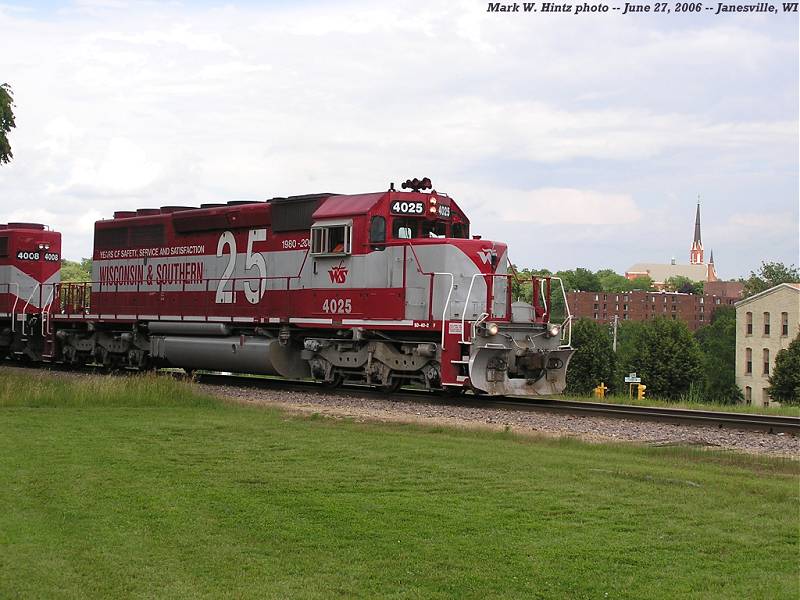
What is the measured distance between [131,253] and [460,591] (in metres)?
22.4

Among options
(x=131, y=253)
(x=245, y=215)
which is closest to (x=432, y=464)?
(x=245, y=215)

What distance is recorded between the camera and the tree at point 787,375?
217 ft

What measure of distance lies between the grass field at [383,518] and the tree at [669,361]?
219ft

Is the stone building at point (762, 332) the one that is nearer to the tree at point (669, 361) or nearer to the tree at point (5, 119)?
the tree at point (669, 361)

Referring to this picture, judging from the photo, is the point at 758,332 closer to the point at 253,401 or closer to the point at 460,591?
the point at 253,401

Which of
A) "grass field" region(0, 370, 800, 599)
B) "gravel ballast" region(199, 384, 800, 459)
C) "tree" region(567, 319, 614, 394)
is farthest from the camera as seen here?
"tree" region(567, 319, 614, 394)

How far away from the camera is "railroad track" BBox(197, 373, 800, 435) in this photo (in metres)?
14.7

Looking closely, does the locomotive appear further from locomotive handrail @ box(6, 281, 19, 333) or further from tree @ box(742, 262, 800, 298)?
tree @ box(742, 262, 800, 298)

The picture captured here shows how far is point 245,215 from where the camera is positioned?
23188 millimetres

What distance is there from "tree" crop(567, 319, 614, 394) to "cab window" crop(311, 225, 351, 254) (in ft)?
174

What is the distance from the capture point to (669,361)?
3022 inches

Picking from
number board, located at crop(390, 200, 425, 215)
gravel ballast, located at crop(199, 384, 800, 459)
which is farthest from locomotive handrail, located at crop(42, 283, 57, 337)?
number board, located at crop(390, 200, 425, 215)

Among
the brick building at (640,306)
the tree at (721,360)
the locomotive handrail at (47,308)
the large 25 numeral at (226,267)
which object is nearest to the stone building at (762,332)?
the tree at (721,360)

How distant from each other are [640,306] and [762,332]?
8891 cm
